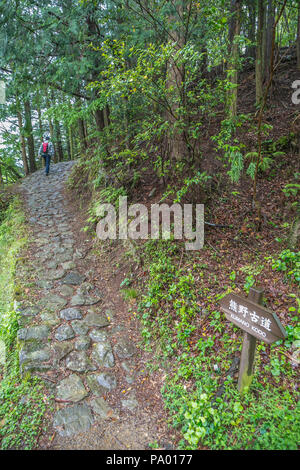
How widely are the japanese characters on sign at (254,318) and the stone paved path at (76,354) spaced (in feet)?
5.42

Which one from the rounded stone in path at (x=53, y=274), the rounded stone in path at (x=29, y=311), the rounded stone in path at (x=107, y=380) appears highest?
the rounded stone in path at (x=53, y=274)

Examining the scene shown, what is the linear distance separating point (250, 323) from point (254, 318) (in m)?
0.08

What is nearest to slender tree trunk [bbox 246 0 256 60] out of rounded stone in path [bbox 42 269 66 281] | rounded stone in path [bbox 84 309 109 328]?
rounded stone in path [bbox 42 269 66 281]

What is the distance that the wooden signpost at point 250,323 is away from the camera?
2328mm

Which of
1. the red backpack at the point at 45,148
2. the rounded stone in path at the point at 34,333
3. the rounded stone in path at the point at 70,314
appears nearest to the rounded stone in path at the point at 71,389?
the rounded stone in path at the point at 34,333

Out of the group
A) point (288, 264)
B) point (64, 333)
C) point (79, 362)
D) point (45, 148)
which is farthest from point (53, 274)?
point (45, 148)

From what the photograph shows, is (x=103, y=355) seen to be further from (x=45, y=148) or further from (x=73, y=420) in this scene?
(x=45, y=148)

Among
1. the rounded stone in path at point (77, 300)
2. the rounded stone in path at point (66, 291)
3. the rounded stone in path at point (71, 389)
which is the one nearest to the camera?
the rounded stone in path at point (71, 389)

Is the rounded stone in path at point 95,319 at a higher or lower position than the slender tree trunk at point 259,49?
lower

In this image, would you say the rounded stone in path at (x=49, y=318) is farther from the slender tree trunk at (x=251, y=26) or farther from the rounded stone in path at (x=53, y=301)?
the slender tree trunk at (x=251, y=26)

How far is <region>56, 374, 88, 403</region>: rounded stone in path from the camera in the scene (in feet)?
10.3

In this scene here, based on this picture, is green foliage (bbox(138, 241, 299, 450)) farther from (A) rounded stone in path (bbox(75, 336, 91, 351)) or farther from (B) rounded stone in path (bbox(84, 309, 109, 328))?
(A) rounded stone in path (bbox(75, 336, 91, 351))

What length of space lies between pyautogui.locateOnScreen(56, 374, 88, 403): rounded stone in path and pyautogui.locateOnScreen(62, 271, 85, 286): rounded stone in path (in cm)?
223
